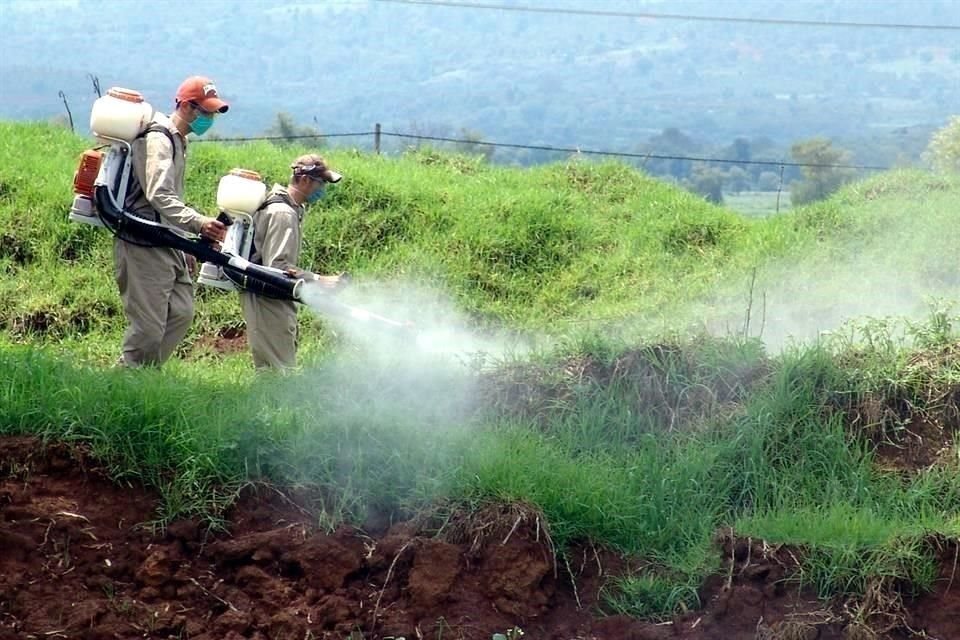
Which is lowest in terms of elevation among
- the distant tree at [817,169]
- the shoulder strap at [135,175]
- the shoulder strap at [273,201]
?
the distant tree at [817,169]

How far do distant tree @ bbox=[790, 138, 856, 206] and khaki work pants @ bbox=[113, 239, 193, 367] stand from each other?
15.2m

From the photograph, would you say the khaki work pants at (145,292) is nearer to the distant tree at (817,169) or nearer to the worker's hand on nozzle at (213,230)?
the worker's hand on nozzle at (213,230)

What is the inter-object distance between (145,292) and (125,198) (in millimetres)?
547

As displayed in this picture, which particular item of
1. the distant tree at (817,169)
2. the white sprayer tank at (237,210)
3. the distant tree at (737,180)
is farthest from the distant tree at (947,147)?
the white sprayer tank at (237,210)

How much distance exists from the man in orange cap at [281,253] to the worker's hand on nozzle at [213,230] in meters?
0.27

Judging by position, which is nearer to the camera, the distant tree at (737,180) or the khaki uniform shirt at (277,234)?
the khaki uniform shirt at (277,234)

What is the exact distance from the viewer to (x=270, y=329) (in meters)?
8.17

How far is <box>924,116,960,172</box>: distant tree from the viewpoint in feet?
64.8

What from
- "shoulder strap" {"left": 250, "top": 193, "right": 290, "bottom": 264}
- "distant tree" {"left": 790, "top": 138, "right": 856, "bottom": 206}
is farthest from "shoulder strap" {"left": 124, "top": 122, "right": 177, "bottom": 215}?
"distant tree" {"left": 790, "top": 138, "right": 856, "bottom": 206}

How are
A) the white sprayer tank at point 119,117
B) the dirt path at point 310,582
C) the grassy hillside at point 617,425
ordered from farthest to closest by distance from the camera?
the white sprayer tank at point 119,117, the grassy hillside at point 617,425, the dirt path at point 310,582

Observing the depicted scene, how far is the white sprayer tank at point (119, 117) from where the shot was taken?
764 centimetres

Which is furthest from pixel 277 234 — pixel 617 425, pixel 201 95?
pixel 617 425

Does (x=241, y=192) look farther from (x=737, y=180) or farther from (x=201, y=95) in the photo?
(x=737, y=180)

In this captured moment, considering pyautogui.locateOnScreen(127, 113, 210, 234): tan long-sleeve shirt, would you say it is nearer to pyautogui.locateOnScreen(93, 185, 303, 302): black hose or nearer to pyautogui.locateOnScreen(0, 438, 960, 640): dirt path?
pyautogui.locateOnScreen(93, 185, 303, 302): black hose
